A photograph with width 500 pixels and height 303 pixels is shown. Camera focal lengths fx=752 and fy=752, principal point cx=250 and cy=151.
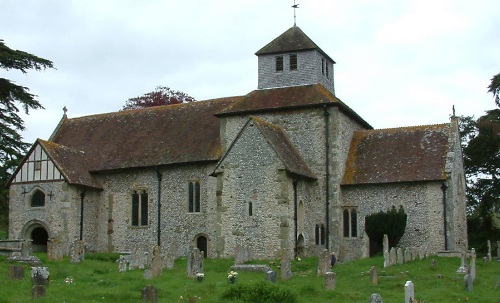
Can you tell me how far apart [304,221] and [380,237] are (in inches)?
138

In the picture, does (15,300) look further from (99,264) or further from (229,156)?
(229,156)

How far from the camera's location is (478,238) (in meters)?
44.5

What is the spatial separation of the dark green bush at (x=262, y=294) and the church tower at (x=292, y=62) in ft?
68.6

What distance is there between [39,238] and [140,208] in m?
5.84

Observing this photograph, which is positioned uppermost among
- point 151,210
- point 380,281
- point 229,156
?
point 229,156

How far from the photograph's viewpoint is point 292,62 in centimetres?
3912

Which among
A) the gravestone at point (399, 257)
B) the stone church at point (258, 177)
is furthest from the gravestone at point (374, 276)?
the stone church at point (258, 177)

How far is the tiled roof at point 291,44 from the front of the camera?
38.9 meters

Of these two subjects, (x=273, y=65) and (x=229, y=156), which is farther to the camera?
(x=273, y=65)

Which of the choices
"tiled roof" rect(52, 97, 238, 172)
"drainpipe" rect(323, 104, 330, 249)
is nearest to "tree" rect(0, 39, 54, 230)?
"tiled roof" rect(52, 97, 238, 172)

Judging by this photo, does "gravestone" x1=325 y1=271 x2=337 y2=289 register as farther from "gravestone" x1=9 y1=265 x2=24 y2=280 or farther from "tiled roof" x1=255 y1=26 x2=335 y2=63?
"tiled roof" x1=255 y1=26 x2=335 y2=63

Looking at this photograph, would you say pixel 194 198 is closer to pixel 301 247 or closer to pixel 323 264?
pixel 301 247

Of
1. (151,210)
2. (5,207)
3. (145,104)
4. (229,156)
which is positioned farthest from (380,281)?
(145,104)

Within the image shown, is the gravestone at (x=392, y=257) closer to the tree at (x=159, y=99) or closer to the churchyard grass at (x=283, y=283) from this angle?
the churchyard grass at (x=283, y=283)
